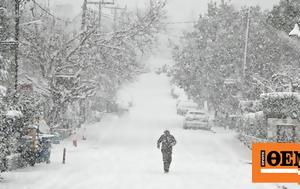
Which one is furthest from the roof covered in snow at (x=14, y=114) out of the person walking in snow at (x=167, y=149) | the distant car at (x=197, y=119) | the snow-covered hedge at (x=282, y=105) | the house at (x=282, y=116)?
the distant car at (x=197, y=119)

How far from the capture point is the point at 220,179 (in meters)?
20.3

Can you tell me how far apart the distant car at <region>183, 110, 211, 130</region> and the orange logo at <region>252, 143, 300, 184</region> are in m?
24.4

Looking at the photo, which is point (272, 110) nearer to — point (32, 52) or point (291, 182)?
→ point (291, 182)

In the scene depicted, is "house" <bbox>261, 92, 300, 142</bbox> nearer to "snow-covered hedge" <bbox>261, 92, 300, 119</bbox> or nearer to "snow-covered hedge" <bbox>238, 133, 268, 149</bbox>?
"snow-covered hedge" <bbox>261, 92, 300, 119</bbox>

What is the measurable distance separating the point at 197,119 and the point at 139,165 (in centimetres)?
2048

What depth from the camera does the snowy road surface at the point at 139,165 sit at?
18344 mm

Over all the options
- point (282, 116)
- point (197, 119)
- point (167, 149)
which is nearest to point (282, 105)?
point (282, 116)

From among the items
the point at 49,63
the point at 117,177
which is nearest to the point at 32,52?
the point at 49,63

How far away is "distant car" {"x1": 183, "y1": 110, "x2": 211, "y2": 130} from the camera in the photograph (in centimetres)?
4441

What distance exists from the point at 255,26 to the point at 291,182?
104 feet

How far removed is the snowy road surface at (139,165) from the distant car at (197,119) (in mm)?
992

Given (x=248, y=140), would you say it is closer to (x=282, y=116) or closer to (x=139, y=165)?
(x=282, y=116)

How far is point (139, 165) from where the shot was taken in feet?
79.8

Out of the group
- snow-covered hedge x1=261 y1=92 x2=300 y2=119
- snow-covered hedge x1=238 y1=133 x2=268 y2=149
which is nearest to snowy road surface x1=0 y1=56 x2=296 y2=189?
snow-covered hedge x1=238 y1=133 x2=268 y2=149
